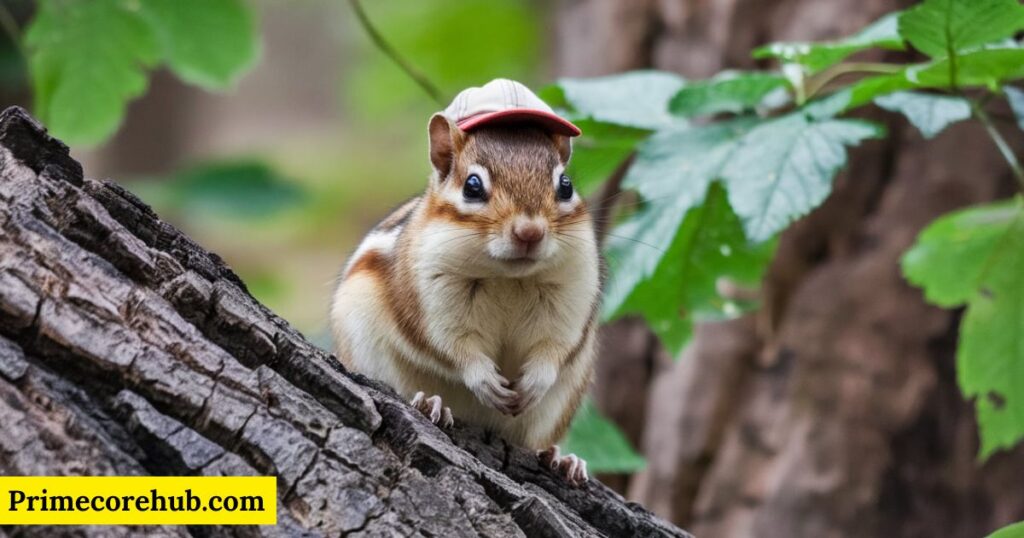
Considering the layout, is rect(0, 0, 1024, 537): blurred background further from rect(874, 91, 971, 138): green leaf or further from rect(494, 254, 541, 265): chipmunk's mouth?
rect(874, 91, 971, 138): green leaf

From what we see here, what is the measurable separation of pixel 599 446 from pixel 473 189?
117 cm

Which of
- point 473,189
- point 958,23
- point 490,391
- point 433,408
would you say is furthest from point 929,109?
point 433,408

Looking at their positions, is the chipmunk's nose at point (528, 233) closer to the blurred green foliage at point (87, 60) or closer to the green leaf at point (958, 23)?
the green leaf at point (958, 23)

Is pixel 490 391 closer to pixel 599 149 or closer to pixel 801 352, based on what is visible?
pixel 599 149

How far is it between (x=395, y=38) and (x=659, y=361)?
278cm

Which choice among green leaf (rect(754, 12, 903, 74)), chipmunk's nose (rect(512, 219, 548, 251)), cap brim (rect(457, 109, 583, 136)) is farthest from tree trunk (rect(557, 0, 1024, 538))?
chipmunk's nose (rect(512, 219, 548, 251))

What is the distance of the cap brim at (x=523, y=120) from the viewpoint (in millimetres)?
2184

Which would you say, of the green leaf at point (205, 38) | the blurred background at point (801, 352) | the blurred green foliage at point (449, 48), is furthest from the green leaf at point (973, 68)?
the blurred green foliage at point (449, 48)

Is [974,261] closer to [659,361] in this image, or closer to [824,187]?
[824,187]

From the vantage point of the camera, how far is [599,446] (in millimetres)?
3180

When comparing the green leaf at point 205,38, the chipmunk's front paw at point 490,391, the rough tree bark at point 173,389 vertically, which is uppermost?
the green leaf at point 205,38

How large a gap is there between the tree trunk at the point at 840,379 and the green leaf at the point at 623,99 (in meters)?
1.24

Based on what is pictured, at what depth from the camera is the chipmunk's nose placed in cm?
212

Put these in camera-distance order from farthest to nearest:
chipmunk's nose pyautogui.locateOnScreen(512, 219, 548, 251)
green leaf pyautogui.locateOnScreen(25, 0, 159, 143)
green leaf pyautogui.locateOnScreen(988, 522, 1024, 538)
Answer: green leaf pyautogui.locateOnScreen(25, 0, 159, 143) < chipmunk's nose pyautogui.locateOnScreen(512, 219, 548, 251) < green leaf pyautogui.locateOnScreen(988, 522, 1024, 538)
